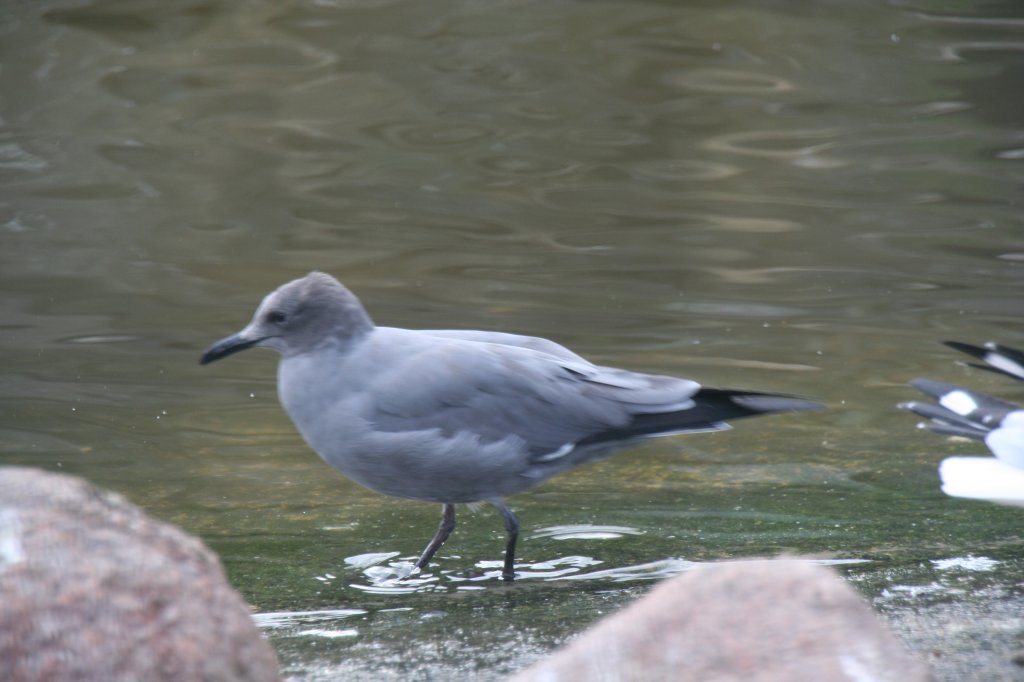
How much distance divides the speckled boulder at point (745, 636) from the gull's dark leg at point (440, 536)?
5.33ft

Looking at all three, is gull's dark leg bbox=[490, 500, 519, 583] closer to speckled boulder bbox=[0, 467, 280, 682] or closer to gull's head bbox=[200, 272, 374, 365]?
gull's head bbox=[200, 272, 374, 365]

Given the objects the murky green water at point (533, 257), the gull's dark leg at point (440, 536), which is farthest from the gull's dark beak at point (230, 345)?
the gull's dark leg at point (440, 536)

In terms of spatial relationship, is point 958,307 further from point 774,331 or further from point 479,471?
point 479,471

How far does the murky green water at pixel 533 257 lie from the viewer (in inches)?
159

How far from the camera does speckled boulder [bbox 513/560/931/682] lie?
233 cm

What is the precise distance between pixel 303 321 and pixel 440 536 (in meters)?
0.74

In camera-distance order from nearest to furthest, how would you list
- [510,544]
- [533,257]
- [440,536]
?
[510,544], [440,536], [533,257]

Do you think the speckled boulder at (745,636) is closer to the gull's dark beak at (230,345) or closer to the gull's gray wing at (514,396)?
the gull's gray wing at (514,396)

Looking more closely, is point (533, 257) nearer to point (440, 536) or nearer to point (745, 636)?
point (440, 536)

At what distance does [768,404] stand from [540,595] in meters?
0.91

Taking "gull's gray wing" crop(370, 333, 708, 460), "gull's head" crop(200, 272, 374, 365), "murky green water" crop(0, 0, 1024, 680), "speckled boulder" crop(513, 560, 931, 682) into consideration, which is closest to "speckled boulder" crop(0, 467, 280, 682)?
"speckled boulder" crop(513, 560, 931, 682)

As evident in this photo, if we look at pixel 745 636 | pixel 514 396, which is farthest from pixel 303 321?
pixel 745 636

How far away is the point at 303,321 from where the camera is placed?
404 centimetres

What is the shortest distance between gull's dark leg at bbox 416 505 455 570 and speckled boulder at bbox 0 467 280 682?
156cm
